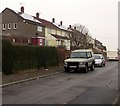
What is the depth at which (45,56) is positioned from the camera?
27.8 metres

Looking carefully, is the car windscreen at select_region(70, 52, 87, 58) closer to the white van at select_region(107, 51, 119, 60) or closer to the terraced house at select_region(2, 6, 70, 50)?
the terraced house at select_region(2, 6, 70, 50)

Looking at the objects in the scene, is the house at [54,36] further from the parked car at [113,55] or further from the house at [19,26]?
the parked car at [113,55]

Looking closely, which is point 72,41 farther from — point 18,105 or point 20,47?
point 18,105

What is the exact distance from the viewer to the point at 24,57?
75.4ft

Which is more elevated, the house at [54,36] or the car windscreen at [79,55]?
the house at [54,36]

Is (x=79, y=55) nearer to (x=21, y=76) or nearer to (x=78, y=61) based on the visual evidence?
(x=78, y=61)

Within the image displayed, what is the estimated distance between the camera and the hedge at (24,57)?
20.0 metres

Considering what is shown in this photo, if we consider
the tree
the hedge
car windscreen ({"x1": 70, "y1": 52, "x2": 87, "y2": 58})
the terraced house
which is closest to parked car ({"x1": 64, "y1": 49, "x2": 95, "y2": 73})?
car windscreen ({"x1": 70, "y1": 52, "x2": 87, "y2": 58})

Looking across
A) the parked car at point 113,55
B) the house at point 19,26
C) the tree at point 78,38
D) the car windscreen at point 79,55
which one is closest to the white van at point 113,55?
the parked car at point 113,55

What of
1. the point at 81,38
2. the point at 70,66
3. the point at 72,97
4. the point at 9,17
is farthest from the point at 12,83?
the point at 81,38

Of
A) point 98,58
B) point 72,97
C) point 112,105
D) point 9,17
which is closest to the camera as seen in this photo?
point 112,105

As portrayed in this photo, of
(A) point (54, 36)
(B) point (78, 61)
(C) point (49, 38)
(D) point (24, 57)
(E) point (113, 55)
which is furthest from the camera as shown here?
(A) point (54, 36)

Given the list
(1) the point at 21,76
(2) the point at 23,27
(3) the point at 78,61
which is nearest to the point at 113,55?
(2) the point at 23,27

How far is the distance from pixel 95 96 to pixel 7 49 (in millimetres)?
9649
